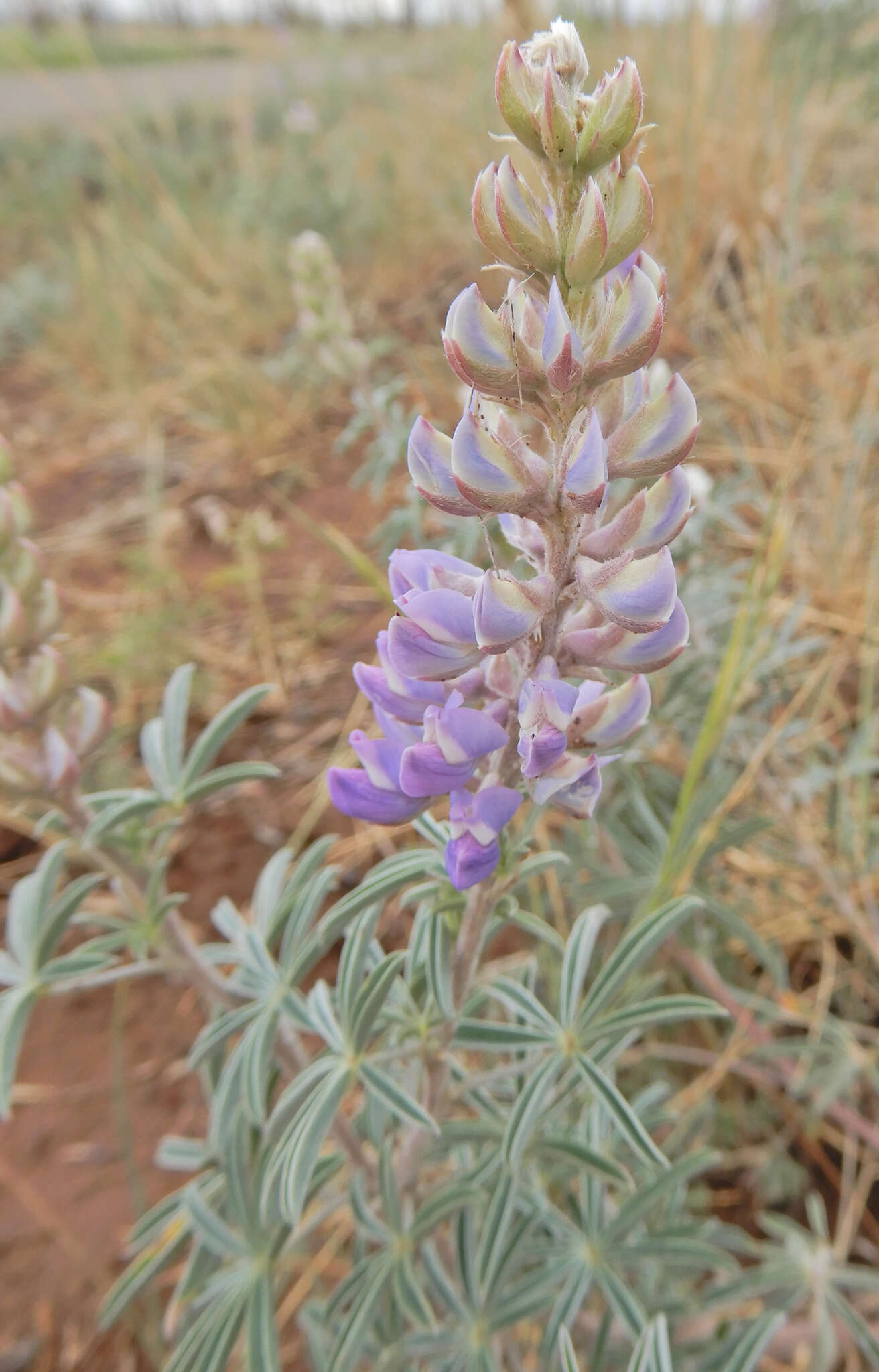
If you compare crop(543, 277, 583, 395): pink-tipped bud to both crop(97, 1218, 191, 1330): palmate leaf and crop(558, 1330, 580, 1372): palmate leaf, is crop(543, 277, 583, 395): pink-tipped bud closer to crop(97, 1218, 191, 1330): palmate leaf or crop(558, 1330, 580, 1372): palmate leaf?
crop(558, 1330, 580, 1372): palmate leaf

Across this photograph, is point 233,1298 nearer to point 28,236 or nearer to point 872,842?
point 872,842

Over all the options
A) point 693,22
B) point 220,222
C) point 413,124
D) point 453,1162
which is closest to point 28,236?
point 220,222

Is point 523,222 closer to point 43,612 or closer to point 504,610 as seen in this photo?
point 504,610

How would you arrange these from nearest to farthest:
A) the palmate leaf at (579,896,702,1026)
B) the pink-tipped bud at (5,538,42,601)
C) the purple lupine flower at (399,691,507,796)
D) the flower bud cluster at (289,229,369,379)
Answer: the purple lupine flower at (399,691,507,796) < the palmate leaf at (579,896,702,1026) < the pink-tipped bud at (5,538,42,601) < the flower bud cluster at (289,229,369,379)

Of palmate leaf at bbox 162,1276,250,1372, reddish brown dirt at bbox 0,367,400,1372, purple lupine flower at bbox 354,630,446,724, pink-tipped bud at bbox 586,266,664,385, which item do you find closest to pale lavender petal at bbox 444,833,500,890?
purple lupine flower at bbox 354,630,446,724

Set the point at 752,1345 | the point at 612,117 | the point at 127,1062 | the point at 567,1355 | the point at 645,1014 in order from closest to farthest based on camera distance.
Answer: the point at 612,117 → the point at 567,1355 → the point at 645,1014 → the point at 752,1345 → the point at 127,1062

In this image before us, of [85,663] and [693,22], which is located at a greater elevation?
[693,22]

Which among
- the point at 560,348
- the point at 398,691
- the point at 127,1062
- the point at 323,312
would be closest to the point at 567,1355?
the point at 398,691
